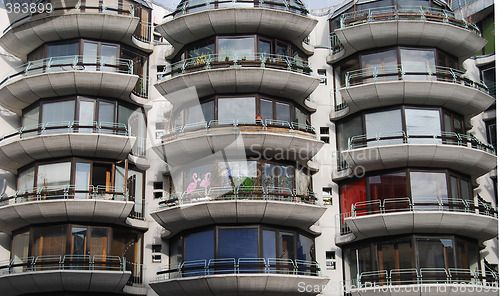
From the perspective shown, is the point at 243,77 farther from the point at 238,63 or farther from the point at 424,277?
the point at 424,277

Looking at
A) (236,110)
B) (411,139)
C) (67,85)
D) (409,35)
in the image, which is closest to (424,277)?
(411,139)

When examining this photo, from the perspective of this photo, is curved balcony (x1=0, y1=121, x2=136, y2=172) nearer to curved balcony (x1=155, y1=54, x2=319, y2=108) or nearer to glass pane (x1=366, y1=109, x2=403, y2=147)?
curved balcony (x1=155, y1=54, x2=319, y2=108)

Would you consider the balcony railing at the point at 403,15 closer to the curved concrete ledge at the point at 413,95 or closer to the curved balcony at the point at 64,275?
the curved concrete ledge at the point at 413,95

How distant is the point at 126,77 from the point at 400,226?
17191 mm

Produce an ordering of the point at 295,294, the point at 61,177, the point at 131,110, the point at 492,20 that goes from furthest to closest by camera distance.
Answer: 1. the point at 492,20
2. the point at 131,110
3. the point at 61,177
4. the point at 295,294

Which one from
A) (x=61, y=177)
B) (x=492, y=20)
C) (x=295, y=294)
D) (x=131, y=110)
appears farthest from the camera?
(x=492, y=20)

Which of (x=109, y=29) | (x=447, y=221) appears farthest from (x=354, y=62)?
(x=109, y=29)

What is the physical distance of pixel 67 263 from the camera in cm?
3806

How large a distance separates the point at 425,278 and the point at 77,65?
22429 millimetres

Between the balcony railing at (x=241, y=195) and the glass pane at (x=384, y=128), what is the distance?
4.89 metres

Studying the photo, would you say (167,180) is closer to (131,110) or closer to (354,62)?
(131,110)

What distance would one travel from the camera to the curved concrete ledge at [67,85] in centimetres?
4128

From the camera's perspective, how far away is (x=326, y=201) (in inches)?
1673
